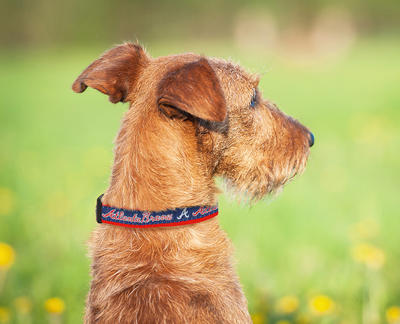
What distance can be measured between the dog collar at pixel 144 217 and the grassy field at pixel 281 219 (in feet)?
2.87

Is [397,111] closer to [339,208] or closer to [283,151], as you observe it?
[339,208]

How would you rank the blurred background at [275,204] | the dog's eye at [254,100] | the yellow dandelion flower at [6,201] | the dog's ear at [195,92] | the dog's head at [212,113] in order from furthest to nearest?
the yellow dandelion flower at [6,201], the blurred background at [275,204], the dog's eye at [254,100], the dog's head at [212,113], the dog's ear at [195,92]

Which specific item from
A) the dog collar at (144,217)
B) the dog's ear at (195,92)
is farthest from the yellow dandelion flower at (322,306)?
the dog's ear at (195,92)

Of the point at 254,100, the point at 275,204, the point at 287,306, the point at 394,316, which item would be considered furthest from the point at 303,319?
the point at 275,204

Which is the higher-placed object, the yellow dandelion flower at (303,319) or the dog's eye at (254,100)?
the dog's eye at (254,100)

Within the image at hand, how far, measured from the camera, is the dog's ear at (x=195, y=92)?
2141 millimetres

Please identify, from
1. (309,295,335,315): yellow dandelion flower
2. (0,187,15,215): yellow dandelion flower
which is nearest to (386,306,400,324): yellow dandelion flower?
(309,295,335,315): yellow dandelion flower

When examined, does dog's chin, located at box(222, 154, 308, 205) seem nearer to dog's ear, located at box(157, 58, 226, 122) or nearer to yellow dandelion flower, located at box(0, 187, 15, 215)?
dog's ear, located at box(157, 58, 226, 122)

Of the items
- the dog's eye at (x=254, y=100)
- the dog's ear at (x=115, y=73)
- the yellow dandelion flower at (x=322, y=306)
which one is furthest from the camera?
the yellow dandelion flower at (x=322, y=306)

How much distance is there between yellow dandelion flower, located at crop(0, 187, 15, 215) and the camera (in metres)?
5.47

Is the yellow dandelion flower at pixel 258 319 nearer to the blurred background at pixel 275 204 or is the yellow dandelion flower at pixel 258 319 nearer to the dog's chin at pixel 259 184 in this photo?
the blurred background at pixel 275 204

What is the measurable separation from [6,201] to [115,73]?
3.65 meters

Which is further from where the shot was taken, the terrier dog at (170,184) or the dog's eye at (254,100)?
the dog's eye at (254,100)

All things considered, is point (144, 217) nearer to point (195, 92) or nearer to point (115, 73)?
point (195, 92)
